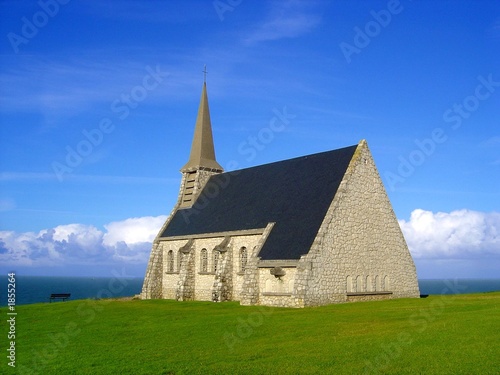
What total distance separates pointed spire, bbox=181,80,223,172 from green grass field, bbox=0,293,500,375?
81.9 ft

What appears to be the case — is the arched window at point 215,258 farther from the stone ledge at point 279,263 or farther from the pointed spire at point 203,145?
the pointed spire at point 203,145

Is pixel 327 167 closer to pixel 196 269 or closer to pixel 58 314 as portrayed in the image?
pixel 196 269

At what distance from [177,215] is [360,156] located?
71.6 feet

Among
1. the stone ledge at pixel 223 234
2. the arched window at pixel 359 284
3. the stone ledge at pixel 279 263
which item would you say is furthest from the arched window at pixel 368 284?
the stone ledge at pixel 223 234

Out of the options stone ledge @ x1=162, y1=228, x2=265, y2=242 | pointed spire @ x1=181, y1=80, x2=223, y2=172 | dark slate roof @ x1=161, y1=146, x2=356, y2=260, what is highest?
pointed spire @ x1=181, y1=80, x2=223, y2=172

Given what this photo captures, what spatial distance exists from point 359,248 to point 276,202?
24.4 feet

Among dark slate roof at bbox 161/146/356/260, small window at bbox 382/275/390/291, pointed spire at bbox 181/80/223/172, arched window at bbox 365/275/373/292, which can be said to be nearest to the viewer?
dark slate roof at bbox 161/146/356/260

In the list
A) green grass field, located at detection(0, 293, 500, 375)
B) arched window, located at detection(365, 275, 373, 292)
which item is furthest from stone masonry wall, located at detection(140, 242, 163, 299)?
arched window, located at detection(365, 275, 373, 292)

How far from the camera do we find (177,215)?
53188 millimetres

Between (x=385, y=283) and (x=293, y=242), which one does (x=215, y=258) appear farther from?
(x=385, y=283)

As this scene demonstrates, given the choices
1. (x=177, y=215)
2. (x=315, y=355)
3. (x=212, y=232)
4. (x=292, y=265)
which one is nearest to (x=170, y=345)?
(x=315, y=355)

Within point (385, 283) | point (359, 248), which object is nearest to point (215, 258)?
point (359, 248)

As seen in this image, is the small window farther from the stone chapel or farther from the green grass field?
the green grass field

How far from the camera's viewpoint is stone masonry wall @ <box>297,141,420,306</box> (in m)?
33.3
